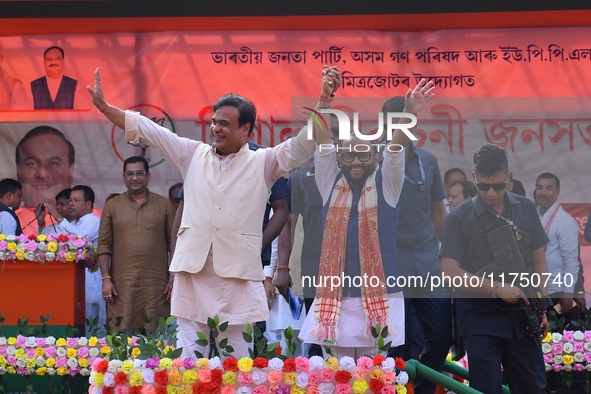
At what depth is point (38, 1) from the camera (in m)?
5.93

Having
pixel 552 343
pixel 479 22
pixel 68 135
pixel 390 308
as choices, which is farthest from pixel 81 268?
pixel 479 22

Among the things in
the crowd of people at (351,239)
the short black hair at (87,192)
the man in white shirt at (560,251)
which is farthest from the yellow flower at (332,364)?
the short black hair at (87,192)

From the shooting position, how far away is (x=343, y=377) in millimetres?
2551

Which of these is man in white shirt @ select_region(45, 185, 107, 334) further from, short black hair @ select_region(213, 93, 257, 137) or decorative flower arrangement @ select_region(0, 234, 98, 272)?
short black hair @ select_region(213, 93, 257, 137)

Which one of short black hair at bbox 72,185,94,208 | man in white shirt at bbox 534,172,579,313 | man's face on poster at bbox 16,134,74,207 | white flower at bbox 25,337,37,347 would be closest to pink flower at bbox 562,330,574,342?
man in white shirt at bbox 534,172,579,313

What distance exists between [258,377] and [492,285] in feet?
4.09

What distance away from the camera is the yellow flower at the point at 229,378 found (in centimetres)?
255

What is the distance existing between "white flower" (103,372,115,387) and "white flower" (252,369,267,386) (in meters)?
0.60

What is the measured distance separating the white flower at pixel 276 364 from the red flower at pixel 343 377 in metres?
0.24

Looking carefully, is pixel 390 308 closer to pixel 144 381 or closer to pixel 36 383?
pixel 144 381

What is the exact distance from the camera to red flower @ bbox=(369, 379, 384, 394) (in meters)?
2.52

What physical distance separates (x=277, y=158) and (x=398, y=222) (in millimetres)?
1008

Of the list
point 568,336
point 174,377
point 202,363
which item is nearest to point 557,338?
point 568,336

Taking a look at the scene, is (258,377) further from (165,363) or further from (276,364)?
(165,363)
